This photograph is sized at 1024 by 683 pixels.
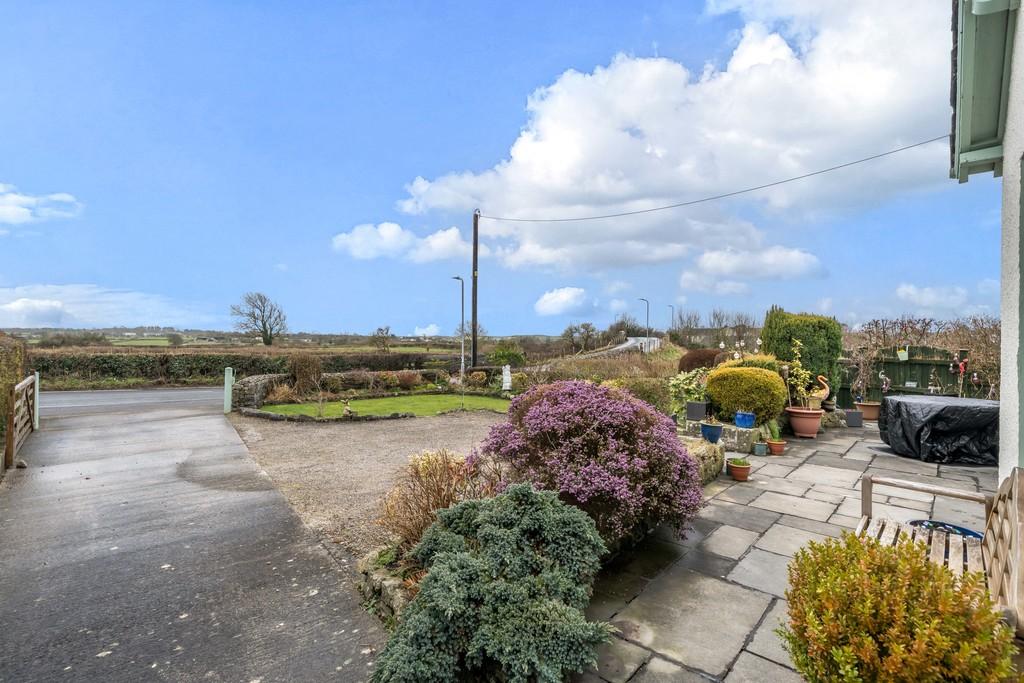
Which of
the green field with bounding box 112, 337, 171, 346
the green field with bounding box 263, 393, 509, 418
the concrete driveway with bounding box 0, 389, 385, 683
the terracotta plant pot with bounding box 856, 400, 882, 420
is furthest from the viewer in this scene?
the green field with bounding box 112, 337, 171, 346

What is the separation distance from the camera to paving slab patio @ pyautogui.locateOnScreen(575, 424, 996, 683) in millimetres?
2258

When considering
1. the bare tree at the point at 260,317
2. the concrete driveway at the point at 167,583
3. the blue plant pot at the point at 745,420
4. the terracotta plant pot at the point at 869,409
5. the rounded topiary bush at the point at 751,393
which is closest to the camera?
the concrete driveway at the point at 167,583

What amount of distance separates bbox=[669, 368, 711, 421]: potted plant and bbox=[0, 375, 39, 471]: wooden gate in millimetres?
9986

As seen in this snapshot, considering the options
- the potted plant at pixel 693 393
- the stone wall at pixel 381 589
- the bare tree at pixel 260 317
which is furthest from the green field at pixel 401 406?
the bare tree at pixel 260 317

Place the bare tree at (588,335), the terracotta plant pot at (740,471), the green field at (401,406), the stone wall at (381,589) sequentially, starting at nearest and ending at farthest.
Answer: the stone wall at (381,589)
the terracotta plant pot at (740,471)
the green field at (401,406)
the bare tree at (588,335)

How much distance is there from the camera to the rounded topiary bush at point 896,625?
1.39 meters

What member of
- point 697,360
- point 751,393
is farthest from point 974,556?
point 697,360

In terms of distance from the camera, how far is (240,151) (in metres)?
9.78

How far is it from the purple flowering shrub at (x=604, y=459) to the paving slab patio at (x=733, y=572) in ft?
1.11

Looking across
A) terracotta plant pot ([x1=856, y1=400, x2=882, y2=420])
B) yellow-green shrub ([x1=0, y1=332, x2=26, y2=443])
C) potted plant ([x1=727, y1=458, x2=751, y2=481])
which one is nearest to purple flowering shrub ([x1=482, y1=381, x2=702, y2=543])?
potted plant ([x1=727, y1=458, x2=751, y2=481])

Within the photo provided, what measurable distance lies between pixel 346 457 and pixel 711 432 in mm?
5685

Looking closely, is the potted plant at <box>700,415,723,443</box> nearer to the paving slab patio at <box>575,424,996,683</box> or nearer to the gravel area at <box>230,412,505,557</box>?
the paving slab patio at <box>575,424,996,683</box>

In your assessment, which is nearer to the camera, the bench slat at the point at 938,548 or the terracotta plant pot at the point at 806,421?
the bench slat at the point at 938,548

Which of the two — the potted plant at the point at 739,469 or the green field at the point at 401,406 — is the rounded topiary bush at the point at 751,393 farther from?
the green field at the point at 401,406
